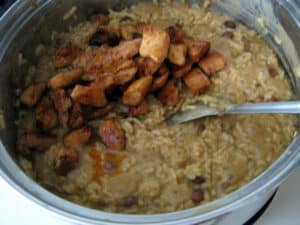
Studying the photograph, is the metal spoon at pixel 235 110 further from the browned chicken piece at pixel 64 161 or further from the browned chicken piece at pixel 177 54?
the browned chicken piece at pixel 64 161

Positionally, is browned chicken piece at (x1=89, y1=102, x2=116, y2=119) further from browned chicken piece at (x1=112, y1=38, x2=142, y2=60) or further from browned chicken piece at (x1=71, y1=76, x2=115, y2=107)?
browned chicken piece at (x1=112, y1=38, x2=142, y2=60)

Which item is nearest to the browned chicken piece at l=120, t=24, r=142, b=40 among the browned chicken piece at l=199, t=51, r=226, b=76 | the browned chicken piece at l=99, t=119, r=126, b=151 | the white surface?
the browned chicken piece at l=199, t=51, r=226, b=76

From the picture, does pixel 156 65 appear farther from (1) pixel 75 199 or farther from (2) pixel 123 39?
(1) pixel 75 199

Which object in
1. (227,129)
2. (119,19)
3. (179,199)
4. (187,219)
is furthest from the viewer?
(119,19)

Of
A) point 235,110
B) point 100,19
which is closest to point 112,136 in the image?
point 235,110

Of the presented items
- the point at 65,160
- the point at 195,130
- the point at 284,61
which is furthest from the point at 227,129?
the point at 65,160
